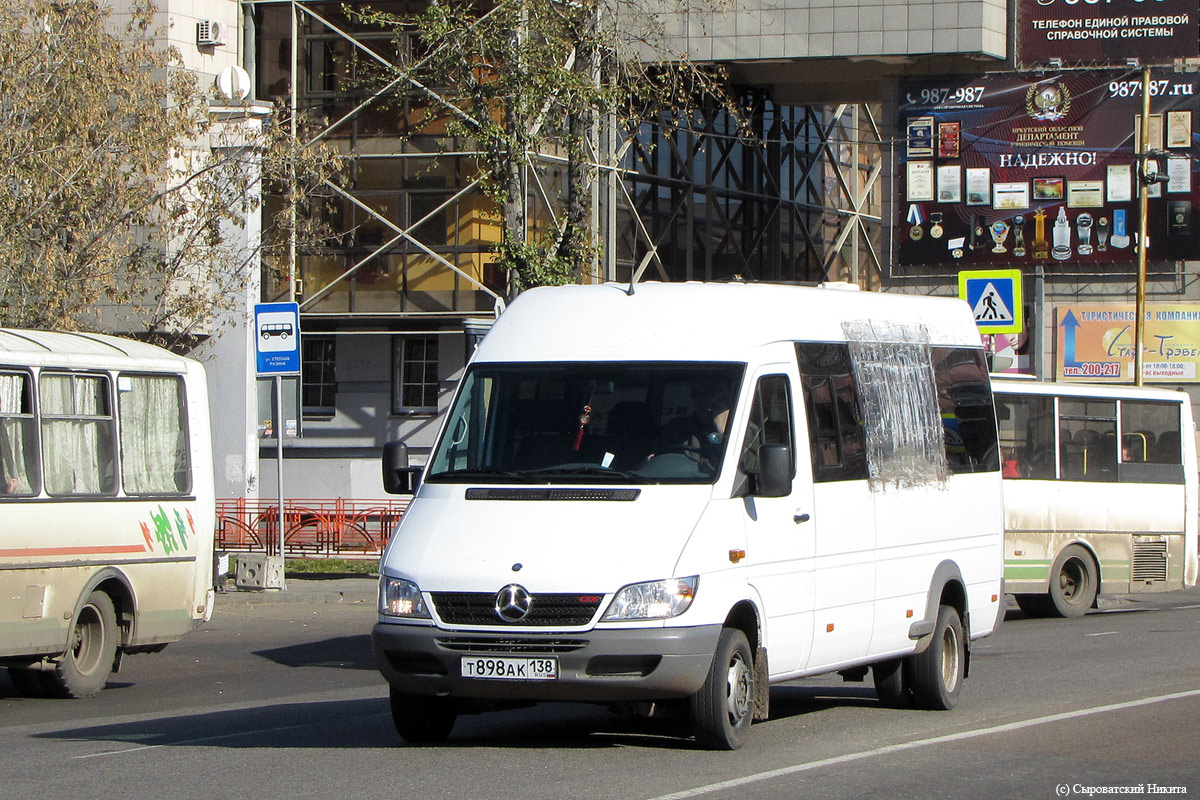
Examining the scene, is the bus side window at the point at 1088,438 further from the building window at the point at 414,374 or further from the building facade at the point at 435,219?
the building window at the point at 414,374

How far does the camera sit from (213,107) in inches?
1167

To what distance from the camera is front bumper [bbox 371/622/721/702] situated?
8789mm

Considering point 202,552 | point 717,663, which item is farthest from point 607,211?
point 717,663

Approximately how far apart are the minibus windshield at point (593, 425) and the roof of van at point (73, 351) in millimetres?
4705

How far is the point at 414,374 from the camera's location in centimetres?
3616

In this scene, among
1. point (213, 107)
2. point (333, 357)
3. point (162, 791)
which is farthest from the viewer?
point (333, 357)

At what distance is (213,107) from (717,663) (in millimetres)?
22654

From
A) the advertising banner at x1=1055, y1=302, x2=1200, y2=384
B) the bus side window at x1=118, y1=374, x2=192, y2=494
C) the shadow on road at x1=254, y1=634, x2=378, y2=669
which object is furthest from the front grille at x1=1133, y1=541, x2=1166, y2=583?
the advertising banner at x1=1055, y1=302, x2=1200, y2=384

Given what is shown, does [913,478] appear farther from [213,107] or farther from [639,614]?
[213,107]

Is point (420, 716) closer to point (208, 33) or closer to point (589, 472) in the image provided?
point (589, 472)

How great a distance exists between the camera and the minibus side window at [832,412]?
10.5m

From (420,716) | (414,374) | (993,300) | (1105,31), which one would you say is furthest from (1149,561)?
(414,374)

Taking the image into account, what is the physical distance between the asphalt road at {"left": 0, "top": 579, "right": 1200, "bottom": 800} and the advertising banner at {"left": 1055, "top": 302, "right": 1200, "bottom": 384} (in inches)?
884

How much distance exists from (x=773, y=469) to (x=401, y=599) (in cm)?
210
